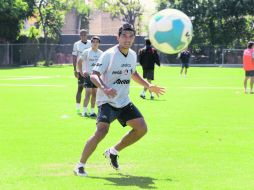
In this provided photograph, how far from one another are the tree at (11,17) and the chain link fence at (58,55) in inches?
43.7

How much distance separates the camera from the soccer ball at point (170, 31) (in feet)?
28.1

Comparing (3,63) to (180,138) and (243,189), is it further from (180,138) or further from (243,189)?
(243,189)

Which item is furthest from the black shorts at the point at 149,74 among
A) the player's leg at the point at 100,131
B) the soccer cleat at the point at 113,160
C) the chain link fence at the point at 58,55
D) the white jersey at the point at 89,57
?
the chain link fence at the point at 58,55

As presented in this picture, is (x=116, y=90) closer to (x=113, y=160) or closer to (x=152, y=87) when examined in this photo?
(x=152, y=87)

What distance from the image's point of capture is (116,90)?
761 cm

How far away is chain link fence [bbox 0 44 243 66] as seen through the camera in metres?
54.7

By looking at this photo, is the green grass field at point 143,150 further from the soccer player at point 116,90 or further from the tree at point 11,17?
the tree at point 11,17

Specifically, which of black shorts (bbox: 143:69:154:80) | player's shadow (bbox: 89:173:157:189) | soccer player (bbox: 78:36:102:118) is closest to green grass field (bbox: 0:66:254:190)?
player's shadow (bbox: 89:173:157:189)

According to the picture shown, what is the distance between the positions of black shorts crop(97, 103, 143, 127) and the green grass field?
77 centimetres

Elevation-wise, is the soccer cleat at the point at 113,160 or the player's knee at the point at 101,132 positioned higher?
the player's knee at the point at 101,132

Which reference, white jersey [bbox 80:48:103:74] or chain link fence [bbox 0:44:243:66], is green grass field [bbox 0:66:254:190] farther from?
chain link fence [bbox 0:44:243:66]

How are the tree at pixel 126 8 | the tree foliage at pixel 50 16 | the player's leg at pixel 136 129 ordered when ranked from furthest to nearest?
the tree at pixel 126 8
the tree foliage at pixel 50 16
the player's leg at pixel 136 129

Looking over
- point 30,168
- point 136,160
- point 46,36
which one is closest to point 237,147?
point 136,160

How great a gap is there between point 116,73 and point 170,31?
138 centimetres
